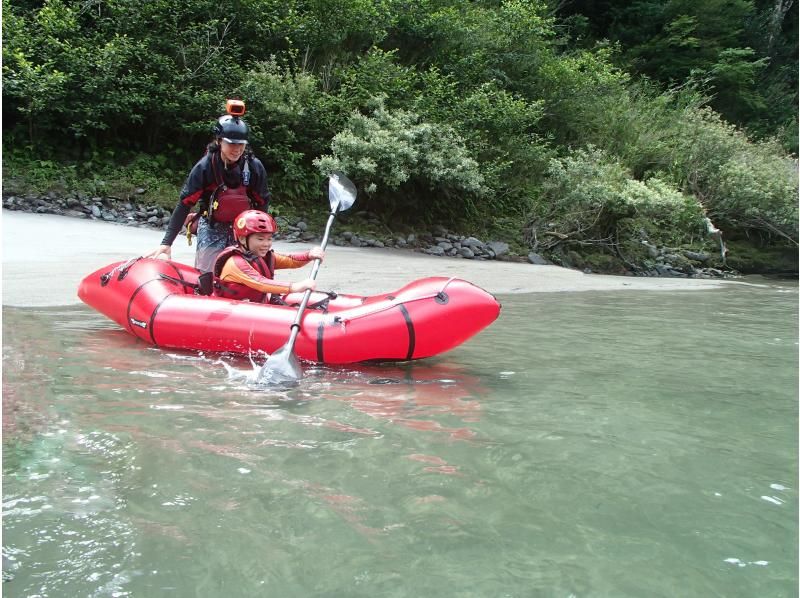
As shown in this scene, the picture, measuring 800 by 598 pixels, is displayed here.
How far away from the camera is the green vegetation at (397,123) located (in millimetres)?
9750

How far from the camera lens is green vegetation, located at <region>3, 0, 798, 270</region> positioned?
32.0 feet

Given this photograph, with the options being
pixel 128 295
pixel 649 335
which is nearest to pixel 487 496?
pixel 128 295

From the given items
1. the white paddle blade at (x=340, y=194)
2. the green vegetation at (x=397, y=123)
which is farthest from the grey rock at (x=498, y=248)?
the white paddle blade at (x=340, y=194)

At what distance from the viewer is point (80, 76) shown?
31.8 ft

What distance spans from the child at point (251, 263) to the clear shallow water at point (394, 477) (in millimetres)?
514

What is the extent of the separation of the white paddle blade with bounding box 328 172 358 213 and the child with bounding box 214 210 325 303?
1.31m

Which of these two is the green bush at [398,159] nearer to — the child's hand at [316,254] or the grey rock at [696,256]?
the grey rock at [696,256]

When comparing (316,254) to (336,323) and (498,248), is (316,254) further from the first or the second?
(498,248)

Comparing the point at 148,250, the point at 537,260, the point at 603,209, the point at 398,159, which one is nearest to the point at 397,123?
the point at 398,159

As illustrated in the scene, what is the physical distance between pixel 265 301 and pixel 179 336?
65 centimetres

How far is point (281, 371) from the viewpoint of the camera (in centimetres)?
357

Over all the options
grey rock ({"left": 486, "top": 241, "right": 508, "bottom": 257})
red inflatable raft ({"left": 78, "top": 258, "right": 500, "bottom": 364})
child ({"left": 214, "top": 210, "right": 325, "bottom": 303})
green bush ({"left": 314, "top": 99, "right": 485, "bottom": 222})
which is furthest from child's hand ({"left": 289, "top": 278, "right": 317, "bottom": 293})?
grey rock ({"left": 486, "top": 241, "right": 508, "bottom": 257})

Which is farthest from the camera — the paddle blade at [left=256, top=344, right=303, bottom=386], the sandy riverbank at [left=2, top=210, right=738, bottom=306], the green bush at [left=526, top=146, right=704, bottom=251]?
the green bush at [left=526, top=146, right=704, bottom=251]

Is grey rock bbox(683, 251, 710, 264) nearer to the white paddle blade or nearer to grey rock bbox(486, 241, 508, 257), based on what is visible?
grey rock bbox(486, 241, 508, 257)
